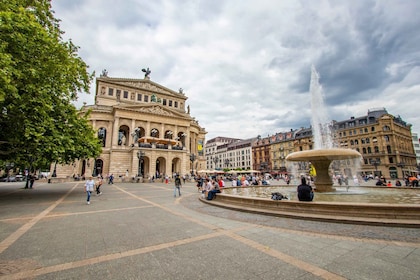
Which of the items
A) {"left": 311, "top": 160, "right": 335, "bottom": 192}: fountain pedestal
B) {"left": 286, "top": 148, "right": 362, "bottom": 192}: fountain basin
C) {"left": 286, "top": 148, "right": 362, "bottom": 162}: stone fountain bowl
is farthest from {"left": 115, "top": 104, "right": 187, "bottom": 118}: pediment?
{"left": 311, "top": 160, "right": 335, "bottom": 192}: fountain pedestal

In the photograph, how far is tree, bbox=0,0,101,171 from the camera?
886 cm

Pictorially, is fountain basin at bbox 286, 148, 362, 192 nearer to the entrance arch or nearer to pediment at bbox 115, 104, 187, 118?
pediment at bbox 115, 104, 187, 118

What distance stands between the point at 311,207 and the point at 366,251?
2963 millimetres

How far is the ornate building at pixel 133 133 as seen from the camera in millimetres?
38188

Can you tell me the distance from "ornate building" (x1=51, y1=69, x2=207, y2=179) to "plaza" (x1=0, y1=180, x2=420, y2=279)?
89.0 ft

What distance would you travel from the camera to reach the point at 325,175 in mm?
12805

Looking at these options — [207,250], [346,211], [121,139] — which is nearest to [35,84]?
[207,250]

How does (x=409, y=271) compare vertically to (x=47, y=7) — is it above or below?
below

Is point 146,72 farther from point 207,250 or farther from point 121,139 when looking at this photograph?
point 207,250

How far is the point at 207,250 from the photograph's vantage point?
4.28 metres

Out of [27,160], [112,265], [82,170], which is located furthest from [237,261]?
[82,170]

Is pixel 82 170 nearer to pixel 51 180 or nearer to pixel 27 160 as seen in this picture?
pixel 51 180

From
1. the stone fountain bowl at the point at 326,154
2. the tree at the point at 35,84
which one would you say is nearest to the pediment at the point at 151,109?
the tree at the point at 35,84

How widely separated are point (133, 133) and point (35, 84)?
26746 millimetres
